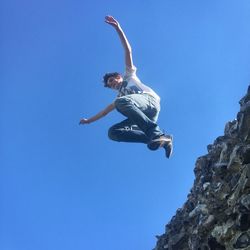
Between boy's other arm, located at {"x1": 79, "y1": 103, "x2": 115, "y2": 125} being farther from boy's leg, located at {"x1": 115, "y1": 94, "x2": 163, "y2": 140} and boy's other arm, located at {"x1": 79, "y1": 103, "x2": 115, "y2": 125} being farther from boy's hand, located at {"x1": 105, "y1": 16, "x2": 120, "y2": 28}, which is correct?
boy's hand, located at {"x1": 105, "y1": 16, "x2": 120, "y2": 28}

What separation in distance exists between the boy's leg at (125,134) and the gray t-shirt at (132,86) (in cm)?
100

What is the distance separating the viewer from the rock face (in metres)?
10.3

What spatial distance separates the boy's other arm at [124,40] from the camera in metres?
12.0

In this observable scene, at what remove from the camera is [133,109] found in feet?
36.6

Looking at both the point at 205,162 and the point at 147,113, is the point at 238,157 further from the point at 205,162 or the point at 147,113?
the point at 205,162

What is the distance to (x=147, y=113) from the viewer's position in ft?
39.2

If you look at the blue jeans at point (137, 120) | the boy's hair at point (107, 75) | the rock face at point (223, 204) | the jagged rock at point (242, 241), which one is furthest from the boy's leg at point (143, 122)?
the jagged rock at point (242, 241)

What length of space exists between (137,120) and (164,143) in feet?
2.69

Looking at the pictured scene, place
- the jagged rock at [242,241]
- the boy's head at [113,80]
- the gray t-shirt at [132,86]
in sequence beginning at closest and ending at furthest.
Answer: the jagged rock at [242,241] → the gray t-shirt at [132,86] → the boy's head at [113,80]

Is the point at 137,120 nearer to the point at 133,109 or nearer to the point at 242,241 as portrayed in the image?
the point at 133,109

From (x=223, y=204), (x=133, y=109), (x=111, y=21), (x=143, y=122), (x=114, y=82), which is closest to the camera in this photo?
(x=133, y=109)

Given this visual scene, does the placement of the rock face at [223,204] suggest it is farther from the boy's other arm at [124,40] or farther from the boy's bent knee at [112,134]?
the boy's other arm at [124,40]

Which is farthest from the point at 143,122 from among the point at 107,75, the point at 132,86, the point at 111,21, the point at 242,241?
the point at 242,241

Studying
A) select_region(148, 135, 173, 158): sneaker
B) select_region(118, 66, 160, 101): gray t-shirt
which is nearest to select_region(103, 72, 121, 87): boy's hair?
select_region(118, 66, 160, 101): gray t-shirt
